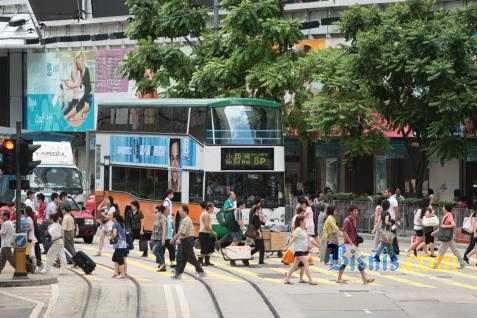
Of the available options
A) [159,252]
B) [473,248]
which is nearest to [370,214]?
[473,248]

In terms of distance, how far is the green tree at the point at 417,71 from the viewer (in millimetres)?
37844

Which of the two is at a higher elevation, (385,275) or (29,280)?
(29,280)

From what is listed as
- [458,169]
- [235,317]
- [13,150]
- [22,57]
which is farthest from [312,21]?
[235,317]

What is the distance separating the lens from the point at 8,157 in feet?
78.6

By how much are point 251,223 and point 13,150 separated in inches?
282

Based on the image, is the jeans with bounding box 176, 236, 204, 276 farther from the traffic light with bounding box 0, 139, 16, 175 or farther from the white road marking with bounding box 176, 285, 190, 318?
the traffic light with bounding box 0, 139, 16, 175

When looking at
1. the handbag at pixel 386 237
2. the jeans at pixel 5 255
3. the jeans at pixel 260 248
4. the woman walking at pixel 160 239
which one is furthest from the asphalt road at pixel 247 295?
the jeans at pixel 5 255

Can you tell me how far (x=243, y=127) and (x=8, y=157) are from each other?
36.4ft

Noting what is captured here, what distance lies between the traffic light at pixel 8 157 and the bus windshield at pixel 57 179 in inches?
792

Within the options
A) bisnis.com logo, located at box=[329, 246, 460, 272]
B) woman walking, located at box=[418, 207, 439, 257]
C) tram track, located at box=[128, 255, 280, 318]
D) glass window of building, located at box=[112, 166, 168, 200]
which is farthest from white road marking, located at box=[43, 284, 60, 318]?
glass window of building, located at box=[112, 166, 168, 200]

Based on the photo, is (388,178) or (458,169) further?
(388,178)

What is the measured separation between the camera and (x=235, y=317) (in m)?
18.8

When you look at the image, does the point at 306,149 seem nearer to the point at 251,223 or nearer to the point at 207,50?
the point at 207,50

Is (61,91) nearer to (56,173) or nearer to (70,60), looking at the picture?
(70,60)
